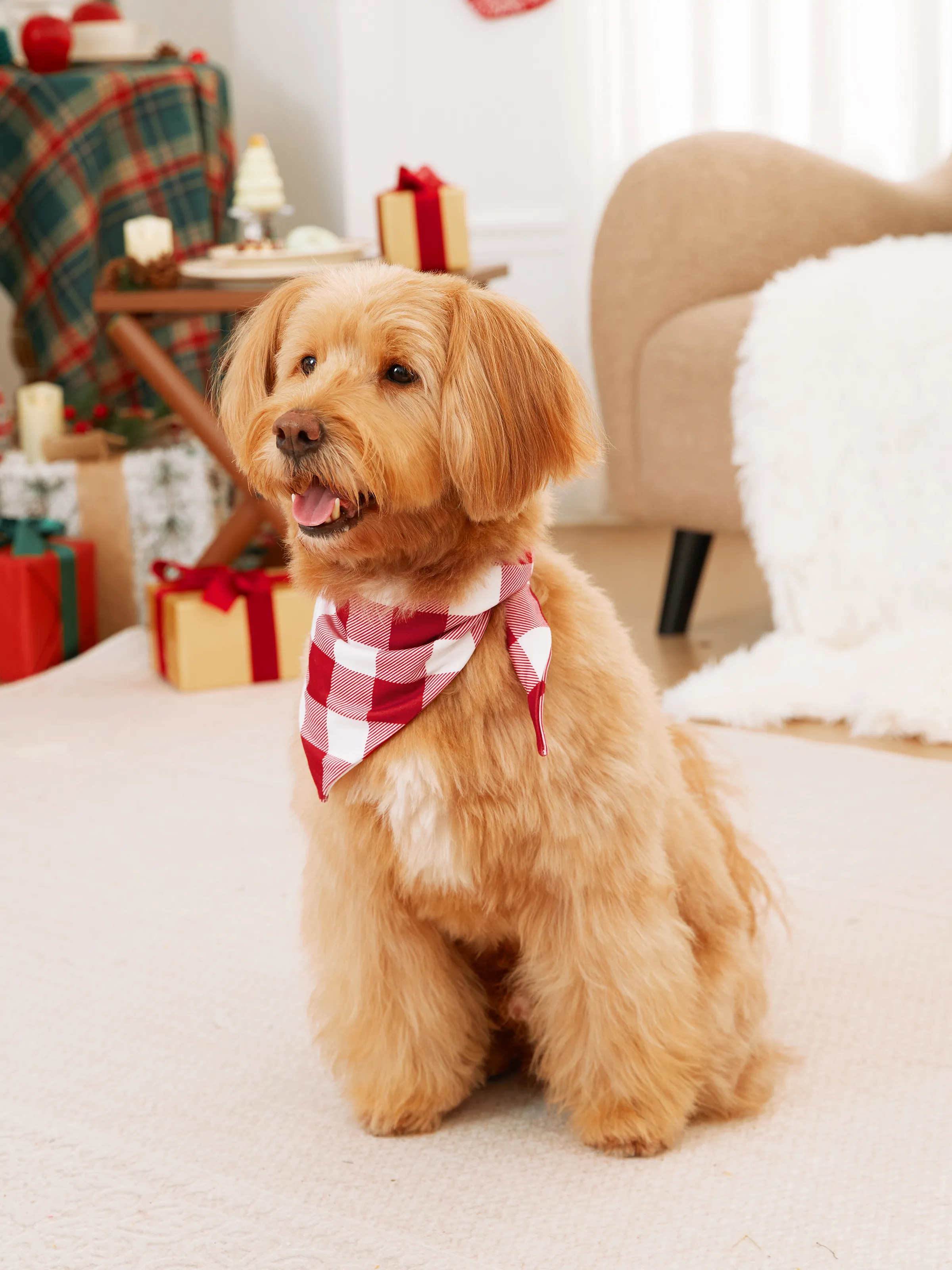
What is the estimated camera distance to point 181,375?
2.77m

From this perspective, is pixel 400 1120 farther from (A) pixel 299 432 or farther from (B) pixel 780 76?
(B) pixel 780 76

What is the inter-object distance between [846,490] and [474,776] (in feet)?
4.77

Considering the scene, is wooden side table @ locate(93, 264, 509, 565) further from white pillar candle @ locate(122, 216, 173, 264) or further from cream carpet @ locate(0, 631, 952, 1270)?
cream carpet @ locate(0, 631, 952, 1270)

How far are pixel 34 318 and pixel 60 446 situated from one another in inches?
21.7

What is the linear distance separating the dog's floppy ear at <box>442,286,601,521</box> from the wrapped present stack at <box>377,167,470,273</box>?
156 centimetres

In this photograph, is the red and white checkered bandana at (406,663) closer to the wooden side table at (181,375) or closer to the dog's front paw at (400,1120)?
the dog's front paw at (400,1120)

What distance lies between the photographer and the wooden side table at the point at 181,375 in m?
2.60

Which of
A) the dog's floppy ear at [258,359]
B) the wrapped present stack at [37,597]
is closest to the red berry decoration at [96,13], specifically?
the wrapped present stack at [37,597]

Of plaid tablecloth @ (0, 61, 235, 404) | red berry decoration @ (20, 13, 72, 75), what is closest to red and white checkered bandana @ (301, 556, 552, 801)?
plaid tablecloth @ (0, 61, 235, 404)

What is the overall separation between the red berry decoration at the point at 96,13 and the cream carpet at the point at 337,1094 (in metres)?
2.12

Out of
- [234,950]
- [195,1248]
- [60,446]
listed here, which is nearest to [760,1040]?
[195,1248]

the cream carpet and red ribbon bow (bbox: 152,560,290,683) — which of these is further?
red ribbon bow (bbox: 152,560,290,683)

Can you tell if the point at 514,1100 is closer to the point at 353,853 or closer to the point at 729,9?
the point at 353,853

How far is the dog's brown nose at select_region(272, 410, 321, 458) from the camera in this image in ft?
3.34
